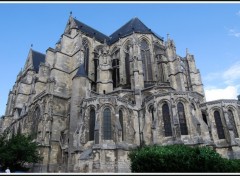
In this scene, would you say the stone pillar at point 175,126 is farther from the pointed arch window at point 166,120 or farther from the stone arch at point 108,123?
the stone arch at point 108,123

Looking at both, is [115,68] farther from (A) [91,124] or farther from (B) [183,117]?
(B) [183,117]

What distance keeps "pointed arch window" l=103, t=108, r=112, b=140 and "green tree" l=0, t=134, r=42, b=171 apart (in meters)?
6.11

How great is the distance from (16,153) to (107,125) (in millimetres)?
7767

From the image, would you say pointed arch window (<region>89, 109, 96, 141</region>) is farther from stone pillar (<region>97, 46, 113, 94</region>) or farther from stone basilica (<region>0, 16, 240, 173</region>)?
stone pillar (<region>97, 46, 113, 94</region>)

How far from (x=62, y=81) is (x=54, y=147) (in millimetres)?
7853

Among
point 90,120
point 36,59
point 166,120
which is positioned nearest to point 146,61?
point 166,120

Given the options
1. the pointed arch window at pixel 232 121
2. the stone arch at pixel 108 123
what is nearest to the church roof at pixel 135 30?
the stone arch at pixel 108 123

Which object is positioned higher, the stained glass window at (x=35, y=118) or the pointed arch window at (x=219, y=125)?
the stained glass window at (x=35, y=118)

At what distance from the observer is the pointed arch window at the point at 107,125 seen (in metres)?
18.9

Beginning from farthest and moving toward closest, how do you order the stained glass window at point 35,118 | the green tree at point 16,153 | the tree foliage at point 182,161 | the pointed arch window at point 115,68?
the pointed arch window at point 115,68, the stained glass window at point 35,118, the green tree at point 16,153, the tree foliage at point 182,161

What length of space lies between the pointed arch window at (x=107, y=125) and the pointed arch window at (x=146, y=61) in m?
9.53

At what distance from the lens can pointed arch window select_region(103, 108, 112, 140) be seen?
1892 centimetres

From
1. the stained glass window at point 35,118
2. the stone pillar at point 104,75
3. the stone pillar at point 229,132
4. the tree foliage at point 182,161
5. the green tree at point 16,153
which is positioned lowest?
the tree foliage at point 182,161

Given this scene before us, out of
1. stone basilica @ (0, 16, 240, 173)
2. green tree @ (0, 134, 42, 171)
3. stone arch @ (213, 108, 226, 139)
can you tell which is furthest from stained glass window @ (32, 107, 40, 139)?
stone arch @ (213, 108, 226, 139)
